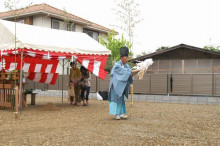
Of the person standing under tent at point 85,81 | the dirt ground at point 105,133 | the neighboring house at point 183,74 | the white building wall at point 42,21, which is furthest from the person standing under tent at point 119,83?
the white building wall at point 42,21

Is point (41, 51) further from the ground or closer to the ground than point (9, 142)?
further from the ground

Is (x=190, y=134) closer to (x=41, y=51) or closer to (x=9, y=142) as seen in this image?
(x=9, y=142)

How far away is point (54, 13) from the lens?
2109 cm

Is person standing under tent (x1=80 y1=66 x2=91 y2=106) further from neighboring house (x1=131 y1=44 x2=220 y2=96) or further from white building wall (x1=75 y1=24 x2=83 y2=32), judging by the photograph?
white building wall (x1=75 y1=24 x2=83 y2=32)

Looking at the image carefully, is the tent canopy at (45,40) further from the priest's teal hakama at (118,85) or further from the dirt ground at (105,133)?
the priest's teal hakama at (118,85)

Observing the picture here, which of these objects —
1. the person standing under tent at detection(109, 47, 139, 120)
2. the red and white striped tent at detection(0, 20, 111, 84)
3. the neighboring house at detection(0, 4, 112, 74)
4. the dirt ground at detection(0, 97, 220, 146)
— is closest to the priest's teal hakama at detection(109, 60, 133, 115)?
the person standing under tent at detection(109, 47, 139, 120)

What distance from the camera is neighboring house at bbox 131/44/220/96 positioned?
38.7 feet

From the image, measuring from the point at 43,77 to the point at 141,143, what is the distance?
310 inches

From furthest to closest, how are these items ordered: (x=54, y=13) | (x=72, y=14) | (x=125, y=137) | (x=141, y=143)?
(x=72, y=14) → (x=54, y=13) → (x=125, y=137) → (x=141, y=143)

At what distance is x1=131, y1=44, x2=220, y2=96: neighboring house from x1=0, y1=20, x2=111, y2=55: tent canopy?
156 inches

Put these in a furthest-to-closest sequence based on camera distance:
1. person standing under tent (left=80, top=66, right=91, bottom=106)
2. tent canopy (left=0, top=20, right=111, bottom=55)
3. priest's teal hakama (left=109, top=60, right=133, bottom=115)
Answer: person standing under tent (left=80, top=66, right=91, bottom=106), tent canopy (left=0, top=20, right=111, bottom=55), priest's teal hakama (left=109, top=60, right=133, bottom=115)

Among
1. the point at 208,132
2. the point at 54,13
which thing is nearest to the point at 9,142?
the point at 208,132

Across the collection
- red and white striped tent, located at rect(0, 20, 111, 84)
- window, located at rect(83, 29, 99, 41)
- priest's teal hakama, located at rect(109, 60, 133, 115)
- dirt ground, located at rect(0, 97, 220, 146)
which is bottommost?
dirt ground, located at rect(0, 97, 220, 146)

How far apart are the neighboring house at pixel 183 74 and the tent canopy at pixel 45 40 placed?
3971mm
